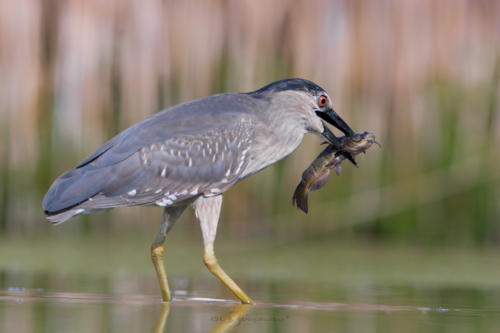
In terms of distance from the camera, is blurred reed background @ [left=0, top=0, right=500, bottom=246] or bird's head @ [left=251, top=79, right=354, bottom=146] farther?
blurred reed background @ [left=0, top=0, right=500, bottom=246]

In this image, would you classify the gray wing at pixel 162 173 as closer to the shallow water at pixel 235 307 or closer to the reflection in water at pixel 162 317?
the shallow water at pixel 235 307

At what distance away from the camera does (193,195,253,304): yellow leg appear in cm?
473

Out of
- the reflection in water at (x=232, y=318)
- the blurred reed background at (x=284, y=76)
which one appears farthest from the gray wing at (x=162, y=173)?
the blurred reed background at (x=284, y=76)

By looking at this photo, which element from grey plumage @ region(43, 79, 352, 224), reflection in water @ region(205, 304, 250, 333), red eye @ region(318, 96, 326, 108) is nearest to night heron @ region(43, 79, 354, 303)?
grey plumage @ region(43, 79, 352, 224)

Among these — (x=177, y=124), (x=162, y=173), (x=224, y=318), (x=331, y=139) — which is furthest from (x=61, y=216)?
(x=331, y=139)

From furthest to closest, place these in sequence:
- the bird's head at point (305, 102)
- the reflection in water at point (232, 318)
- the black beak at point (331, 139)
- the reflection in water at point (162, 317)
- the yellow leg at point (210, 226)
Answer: the black beak at point (331, 139), the bird's head at point (305, 102), the yellow leg at point (210, 226), the reflection in water at point (232, 318), the reflection in water at point (162, 317)

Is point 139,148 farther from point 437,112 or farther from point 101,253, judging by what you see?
point 437,112

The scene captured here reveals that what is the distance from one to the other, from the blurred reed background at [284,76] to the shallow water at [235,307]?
210 cm

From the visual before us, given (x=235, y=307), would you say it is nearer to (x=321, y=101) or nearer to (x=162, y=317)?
(x=162, y=317)

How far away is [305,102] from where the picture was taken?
5.19 meters

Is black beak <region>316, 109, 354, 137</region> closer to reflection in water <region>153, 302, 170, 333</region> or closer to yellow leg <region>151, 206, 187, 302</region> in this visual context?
yellow leg <region>151, 206, 187, 302</region>

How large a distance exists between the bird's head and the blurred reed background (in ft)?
7.08

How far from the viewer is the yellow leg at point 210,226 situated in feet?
15.5

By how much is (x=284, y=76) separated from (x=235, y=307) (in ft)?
12.8
